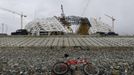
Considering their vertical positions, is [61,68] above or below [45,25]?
below

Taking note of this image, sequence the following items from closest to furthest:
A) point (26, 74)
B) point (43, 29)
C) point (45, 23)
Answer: point (26, 74) < point (43, 29) < point (45, 23)

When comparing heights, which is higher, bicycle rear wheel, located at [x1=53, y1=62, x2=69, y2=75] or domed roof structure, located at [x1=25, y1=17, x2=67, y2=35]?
domed roof structure, located at [x1=25, y1=17, x2=67, y2=35]

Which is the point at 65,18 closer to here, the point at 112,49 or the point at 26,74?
the point at 112,49

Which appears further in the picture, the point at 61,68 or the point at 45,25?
the point at 45,25

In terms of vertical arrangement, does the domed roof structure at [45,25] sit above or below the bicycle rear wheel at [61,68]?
above

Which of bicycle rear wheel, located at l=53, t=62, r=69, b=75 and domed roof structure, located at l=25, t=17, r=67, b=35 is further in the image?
domed roof structure, located at l=25, t=17, r=67, b=35

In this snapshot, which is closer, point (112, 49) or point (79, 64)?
point (79, 64)

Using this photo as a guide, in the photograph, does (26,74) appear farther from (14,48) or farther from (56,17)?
(56,17)

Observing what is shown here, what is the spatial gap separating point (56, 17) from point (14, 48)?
116886 millimetres

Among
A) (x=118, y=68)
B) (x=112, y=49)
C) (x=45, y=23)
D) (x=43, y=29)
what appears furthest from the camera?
(x=45, y=23)

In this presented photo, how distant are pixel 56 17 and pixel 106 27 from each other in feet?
83.8

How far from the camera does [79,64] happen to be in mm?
13336

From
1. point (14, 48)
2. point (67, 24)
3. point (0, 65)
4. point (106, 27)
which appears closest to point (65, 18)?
point (67, 24)

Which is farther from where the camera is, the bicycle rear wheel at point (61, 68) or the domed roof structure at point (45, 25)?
the domed roof structure at point (45, 25)
